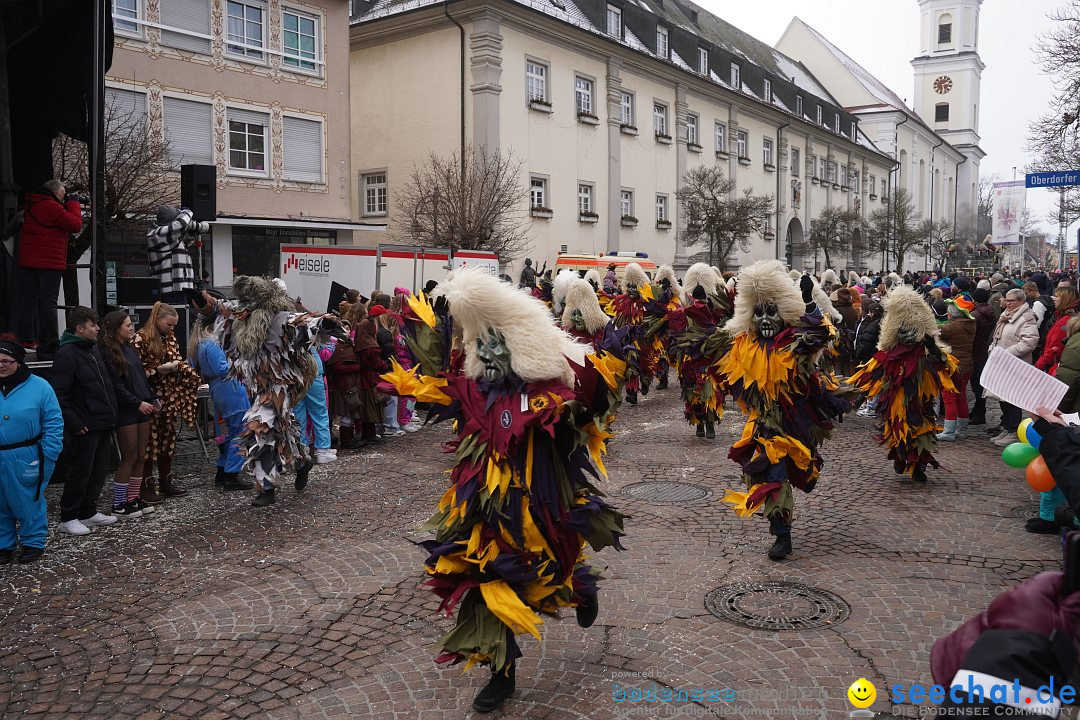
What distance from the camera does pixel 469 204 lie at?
22797 millimetres

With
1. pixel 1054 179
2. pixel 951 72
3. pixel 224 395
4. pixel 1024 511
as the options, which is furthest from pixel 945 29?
pixel 224 395

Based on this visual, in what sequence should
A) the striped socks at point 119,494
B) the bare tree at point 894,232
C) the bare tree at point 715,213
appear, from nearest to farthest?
1. the striped socks at point 119,494
2. the bare tree at point 715,213
3. the bare tree at point 894,232

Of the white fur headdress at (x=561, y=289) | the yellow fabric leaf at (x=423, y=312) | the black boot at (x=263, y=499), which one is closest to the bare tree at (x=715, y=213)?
the white fur headdress at (x=561, y=289)

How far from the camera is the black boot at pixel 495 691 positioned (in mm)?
3859

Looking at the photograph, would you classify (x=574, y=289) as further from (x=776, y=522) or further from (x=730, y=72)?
(x=730, y=72)

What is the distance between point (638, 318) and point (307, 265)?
23.8ft

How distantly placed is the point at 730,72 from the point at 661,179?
9.86 metres

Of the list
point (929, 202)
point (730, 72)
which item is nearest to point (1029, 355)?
point (730, 72)

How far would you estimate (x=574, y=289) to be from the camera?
34.5ft

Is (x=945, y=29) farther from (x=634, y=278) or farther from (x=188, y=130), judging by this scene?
(x=634, y=278)

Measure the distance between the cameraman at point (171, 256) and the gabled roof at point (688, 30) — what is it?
17095mm

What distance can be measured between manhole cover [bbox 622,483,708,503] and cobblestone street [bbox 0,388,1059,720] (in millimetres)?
41

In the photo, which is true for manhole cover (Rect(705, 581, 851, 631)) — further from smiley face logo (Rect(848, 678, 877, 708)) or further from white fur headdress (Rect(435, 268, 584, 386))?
white fur headdress (Rect(435, 268, 584, 386))

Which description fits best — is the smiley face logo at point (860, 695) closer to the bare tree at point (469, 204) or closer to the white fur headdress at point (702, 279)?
the white fur headdress at point (702, 279)
